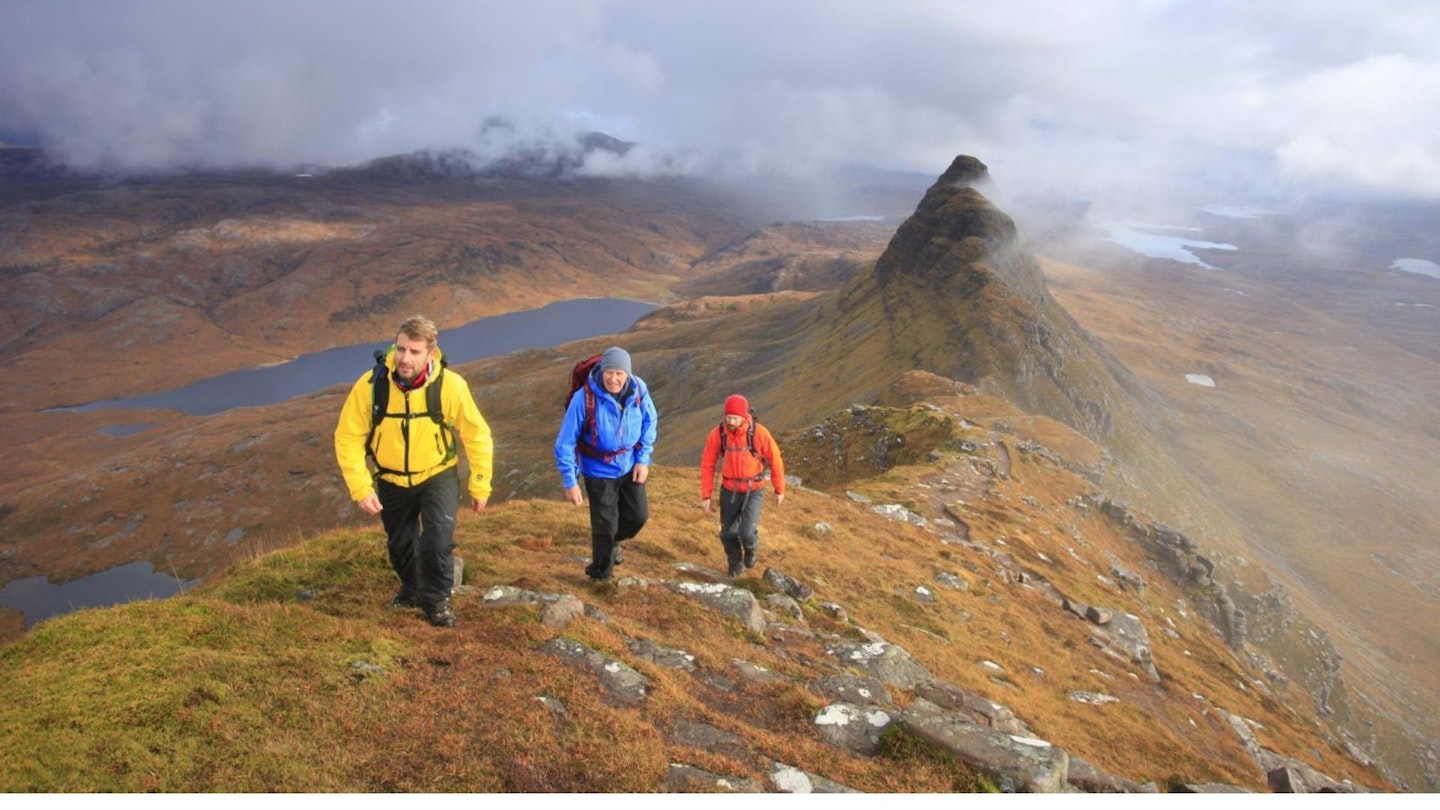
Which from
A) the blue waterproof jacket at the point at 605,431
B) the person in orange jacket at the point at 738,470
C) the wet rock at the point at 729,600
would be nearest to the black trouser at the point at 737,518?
the person in orange jacket at the point at 738,470

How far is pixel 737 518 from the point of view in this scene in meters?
11.6

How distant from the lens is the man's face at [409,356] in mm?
6902

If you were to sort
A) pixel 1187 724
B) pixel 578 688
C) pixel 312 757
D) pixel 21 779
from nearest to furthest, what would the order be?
1. pixel 21 779
2. pixel 312 757
3. pixel 578 688
4. pixel 1187 724

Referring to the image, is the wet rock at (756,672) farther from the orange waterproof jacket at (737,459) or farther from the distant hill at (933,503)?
the orange waterproof jacket at (737,459)

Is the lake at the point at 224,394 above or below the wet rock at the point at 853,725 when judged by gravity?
below

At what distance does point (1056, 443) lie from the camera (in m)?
37.5

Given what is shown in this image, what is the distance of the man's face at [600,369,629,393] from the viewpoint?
8727mm

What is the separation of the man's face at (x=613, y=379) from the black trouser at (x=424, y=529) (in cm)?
238

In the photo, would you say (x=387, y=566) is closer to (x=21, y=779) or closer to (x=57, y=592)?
(x=21, y=779)

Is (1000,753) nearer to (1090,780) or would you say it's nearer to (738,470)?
(1090,780)

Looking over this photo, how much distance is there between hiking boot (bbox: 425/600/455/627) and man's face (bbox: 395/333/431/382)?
288 cm

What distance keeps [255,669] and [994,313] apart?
5873 cm

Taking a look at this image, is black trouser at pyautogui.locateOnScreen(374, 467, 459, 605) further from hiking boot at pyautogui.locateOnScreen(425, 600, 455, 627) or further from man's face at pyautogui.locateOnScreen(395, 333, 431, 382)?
man's face at pyautogui.locateOnScreen(395, 333, 431, 382)

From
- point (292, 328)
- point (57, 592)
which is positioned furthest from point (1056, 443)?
point (292, 328)
